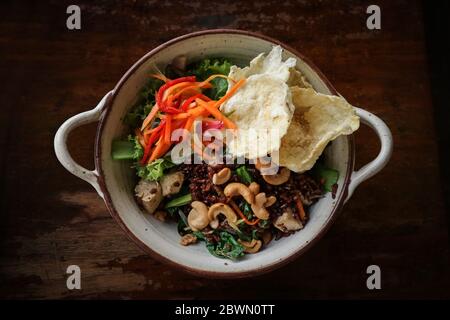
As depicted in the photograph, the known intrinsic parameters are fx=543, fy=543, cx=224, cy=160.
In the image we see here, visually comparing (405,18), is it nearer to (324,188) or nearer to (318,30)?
(318,30)

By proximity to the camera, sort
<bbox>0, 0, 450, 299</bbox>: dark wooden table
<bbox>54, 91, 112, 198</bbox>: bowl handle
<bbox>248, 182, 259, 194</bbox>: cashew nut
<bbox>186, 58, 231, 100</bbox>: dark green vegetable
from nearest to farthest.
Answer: <bbox>54, 91, 112, 198</bbox>: bowl handle
<bbox>248, 182, 259, 194</bbox>: cashew nut
<bbox>186, 58, 231, 100</bbox>: dark green vegetable
<bbox>0, 0, 450, 299</bbox>: dark wooden table

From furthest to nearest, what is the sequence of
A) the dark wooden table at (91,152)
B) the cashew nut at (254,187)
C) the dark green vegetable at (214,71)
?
1. the dark wooden table at (91,152)
2. the dark green vegetable at (214,71)
3. the cashew nut at (254,187)

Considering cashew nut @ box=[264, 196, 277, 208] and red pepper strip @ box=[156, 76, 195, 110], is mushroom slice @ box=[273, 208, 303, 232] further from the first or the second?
red pepper strip @ box=[156, 76, 195, 110]

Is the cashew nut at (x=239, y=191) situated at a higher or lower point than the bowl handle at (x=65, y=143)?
lower

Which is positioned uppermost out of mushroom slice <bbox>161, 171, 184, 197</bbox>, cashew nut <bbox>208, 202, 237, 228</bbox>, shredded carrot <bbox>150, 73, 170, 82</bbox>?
shredded carrot <bbox>150, 73, 170, 82</bbox>

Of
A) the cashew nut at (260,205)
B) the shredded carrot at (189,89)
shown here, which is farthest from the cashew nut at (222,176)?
the shredded carrot at (189,89)

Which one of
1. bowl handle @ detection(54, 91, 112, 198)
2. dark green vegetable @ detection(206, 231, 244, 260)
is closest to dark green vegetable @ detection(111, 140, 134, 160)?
bowl handle @ detection(54, 91, 112, 198)

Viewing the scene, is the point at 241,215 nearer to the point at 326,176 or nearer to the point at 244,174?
the point at 244,174

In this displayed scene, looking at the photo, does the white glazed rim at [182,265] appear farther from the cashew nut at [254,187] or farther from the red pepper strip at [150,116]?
the cashew nut at [254,187]
